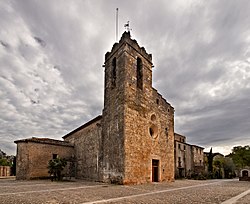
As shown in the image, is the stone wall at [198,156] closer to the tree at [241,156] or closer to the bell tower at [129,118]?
the tree at [241,156]

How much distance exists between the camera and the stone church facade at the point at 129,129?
1630 cm

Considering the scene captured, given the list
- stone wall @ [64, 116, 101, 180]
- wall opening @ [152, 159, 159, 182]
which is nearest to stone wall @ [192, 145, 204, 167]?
wall opening @ [152, 159, 159, 182]

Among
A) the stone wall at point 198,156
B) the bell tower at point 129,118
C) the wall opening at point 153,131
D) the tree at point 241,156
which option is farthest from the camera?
the tree at point 241,156

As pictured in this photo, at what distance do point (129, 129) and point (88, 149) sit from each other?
7.39 m

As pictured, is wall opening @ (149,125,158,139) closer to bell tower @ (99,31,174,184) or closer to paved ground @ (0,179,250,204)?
bell tower @ (99,31,174,184)

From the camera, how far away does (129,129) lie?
1639 cm

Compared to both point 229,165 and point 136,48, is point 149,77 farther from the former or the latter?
point 229,165

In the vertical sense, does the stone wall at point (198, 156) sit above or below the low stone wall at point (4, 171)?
above

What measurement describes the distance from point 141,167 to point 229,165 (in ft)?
127

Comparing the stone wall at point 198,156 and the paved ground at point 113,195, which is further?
the stone wall at point 198,156

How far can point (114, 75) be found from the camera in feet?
63.3

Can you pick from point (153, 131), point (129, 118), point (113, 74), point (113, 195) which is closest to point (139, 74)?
point (113, 74)

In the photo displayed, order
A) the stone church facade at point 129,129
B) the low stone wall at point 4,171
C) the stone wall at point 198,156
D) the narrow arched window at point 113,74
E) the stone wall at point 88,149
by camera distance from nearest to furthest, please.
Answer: the stone church facade at point 129,129
the narrow arched window at point 113,74
the stone wall at point 88,149
the low stone wall at point 4,171
the stone wall at point 198,156

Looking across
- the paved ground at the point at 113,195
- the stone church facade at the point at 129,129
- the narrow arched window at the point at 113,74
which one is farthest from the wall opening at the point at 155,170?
the narrow arched window at the point at 113,74
